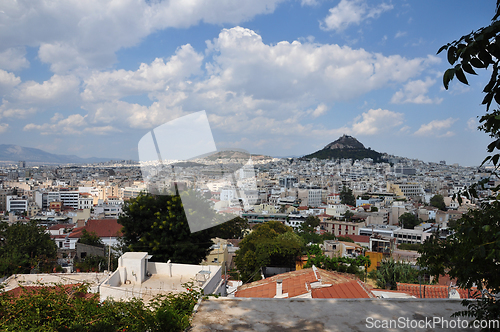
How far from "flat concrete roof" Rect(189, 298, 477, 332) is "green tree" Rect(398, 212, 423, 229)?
30152 mm

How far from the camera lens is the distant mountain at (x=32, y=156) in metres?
128

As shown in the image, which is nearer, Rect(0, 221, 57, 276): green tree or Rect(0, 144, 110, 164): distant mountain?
Rect(0, 221, 57, 276): green tree

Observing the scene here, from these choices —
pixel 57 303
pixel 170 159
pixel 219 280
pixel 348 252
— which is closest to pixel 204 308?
pixel 57 303

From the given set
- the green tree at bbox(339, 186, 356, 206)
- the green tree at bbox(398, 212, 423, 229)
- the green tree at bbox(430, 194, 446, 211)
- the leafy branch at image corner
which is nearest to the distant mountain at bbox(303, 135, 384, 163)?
the green tree at bbox(339, 186, 356, 206)

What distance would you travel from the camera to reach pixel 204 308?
1978 mm

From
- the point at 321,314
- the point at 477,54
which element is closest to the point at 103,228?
the point at 321,314

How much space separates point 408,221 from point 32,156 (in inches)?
5892

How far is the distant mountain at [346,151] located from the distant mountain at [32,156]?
3204 inches

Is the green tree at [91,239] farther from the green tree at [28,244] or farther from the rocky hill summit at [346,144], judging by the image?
the rocky hill summit at [346,144]

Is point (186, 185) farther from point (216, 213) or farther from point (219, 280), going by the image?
point (219, 280)

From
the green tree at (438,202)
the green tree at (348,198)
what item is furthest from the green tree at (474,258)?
the green tree at (348,198)

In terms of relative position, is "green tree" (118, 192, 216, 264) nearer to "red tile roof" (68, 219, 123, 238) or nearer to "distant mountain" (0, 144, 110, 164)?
"red tile roof" (68, 219, 123, 238)

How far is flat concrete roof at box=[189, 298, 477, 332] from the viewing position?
172 cm

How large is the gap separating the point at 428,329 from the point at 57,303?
2306mm
